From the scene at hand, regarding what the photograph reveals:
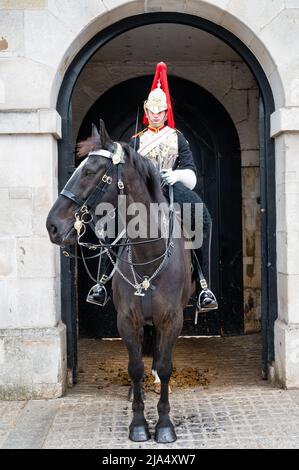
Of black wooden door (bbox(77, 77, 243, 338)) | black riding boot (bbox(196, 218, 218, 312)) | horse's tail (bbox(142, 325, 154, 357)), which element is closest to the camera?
black riding boot (bbox(196, 218, 218, 312))

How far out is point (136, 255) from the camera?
3.91 m

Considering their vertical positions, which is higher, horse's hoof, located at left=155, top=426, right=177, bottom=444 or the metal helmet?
the metal helmet

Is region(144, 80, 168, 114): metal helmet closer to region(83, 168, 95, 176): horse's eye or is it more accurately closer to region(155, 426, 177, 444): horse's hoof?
region(83, 168, 95, 176): horse's eye

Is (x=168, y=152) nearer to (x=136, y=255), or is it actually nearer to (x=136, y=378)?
(x=136, y=255)

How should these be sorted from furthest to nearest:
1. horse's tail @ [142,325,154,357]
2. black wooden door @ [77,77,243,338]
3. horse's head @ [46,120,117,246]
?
1. black wooden door @ [77,77,243,338]
2. horse's tail @ [142,325,154,357]
3. horse's head @ [46,120,117,246]

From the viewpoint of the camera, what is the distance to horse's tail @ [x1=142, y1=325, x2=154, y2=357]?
16.2 ft

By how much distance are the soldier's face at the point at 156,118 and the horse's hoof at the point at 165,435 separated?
2.48 metres

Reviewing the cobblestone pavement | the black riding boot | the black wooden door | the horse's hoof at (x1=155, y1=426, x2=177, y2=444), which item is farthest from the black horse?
the black wooden door

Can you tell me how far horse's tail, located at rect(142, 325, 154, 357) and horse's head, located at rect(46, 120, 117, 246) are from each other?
1.74m

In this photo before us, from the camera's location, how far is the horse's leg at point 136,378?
13.0 ft

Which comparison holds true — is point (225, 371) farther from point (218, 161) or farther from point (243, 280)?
point (218, 161)

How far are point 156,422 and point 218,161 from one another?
442 centimetres

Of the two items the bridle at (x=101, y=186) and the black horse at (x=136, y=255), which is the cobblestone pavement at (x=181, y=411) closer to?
the black horse at (x=136, y=255)

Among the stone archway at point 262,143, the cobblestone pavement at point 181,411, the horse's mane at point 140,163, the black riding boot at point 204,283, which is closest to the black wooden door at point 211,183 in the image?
the cobblestone pavement at point 181,411
